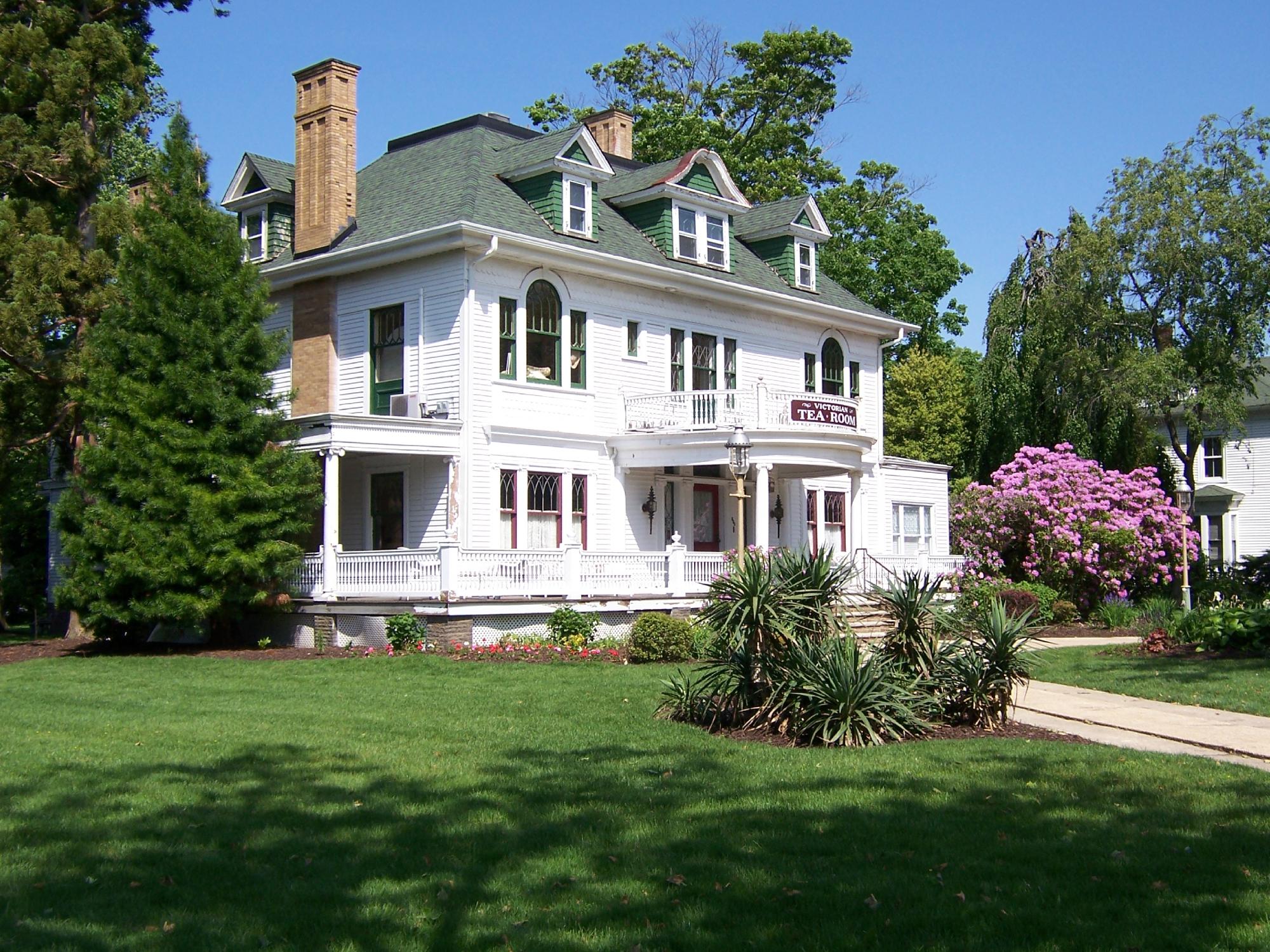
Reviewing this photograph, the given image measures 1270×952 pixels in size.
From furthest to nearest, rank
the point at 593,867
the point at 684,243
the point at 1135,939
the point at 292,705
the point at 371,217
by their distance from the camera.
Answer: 1. the point at 684,243
2. the point at 371,217
3. the point at 292,705
4. the point at 593,867
5. the point at 1135,939

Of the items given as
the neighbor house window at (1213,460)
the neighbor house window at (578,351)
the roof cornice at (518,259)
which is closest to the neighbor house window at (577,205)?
the roof cornice at (518,259)

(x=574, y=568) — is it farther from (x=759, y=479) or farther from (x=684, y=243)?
(x=684, y=243)

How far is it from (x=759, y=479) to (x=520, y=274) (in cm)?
591

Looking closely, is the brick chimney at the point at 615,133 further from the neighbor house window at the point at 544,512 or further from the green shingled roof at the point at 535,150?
the neighbor house window at the point at 544,512

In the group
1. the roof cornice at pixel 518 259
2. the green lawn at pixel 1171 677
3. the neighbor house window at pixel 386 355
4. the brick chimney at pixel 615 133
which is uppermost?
the brick chimney at pixel 615 133

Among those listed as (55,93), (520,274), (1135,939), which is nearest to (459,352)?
(520,274)

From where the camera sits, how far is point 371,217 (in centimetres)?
2584

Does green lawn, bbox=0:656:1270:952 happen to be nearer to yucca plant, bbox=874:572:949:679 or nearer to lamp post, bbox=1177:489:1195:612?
yucca plant, bbox=874:572:949:679

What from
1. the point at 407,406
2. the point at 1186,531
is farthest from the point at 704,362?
the point at 1186,531

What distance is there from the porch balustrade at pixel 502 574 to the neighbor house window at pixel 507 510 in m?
2.03

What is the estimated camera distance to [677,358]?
27.5m

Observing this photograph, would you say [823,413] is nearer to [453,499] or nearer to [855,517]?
[855,517]

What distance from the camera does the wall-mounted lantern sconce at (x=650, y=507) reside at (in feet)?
87.6

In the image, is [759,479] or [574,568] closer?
[574,568]
